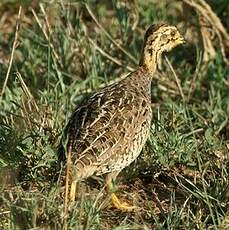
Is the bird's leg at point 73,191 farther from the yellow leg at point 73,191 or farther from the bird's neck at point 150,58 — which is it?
the bird's neck at point 150,58

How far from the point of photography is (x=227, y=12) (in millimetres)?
8953

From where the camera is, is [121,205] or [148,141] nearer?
[121,205]

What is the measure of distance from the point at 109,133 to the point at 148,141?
2.80 ft

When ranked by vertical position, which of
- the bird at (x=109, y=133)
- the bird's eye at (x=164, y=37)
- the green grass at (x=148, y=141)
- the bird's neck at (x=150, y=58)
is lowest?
the green grass at (x=148, y=141)

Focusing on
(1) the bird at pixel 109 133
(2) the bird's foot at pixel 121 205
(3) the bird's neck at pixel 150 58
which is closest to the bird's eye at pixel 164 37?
(3) the bird's neck at pixel 150 58

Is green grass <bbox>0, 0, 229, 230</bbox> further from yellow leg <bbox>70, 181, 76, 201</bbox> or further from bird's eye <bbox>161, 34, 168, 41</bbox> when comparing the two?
bird's eye <bbox>161, 34, 168, 41</bbox>

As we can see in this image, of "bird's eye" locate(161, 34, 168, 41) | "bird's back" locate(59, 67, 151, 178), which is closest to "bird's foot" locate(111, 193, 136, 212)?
"bird's back" locate(59, 67, 151, 178)

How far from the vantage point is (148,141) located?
6.43 meters

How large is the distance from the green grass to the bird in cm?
18

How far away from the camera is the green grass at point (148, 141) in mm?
5312

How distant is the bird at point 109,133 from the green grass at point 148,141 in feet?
0.60

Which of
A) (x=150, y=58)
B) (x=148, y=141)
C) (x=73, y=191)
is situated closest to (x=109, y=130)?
(x=73, y=191)

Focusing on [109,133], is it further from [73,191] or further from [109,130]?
[73,191]

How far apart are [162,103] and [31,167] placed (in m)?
2.23
